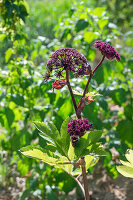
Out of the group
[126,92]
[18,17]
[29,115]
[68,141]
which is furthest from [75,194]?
[18,17]

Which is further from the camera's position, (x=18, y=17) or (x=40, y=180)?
(x=40, y=180)

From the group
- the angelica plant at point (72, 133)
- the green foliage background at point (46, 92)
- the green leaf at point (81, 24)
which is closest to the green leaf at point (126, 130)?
the green foliage background at point (46, 92)

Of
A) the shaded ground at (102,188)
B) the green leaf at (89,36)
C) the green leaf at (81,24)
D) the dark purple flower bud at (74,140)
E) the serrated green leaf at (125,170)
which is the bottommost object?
the shaded ground at (102,188)

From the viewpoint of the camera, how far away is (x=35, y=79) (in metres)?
1.65

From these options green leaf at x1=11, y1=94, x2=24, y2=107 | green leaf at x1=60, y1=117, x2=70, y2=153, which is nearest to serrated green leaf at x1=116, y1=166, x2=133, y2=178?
green leaf at x1=60, y1=117, x2=70, y2=153

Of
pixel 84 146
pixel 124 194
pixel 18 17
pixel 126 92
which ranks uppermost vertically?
pixel 18 17

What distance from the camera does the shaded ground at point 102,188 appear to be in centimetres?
195

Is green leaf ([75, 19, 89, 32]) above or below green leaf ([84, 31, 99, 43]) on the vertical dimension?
above

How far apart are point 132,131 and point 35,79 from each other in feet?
2.77

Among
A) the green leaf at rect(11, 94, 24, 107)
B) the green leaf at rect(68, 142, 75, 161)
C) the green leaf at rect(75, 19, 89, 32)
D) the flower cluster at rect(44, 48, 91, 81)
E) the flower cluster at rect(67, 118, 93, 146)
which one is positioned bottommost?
the green leaf at rect(68, 142, 75, 161)

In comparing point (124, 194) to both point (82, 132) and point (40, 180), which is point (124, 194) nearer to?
point (40, 180)

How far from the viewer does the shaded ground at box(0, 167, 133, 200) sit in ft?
6.40

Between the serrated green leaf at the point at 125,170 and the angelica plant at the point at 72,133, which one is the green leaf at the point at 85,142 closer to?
the angelica plant at the point at 72,133

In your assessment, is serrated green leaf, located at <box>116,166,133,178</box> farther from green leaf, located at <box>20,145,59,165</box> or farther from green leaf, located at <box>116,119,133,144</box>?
green leaf, located at <box>116,119,133,144</box>
